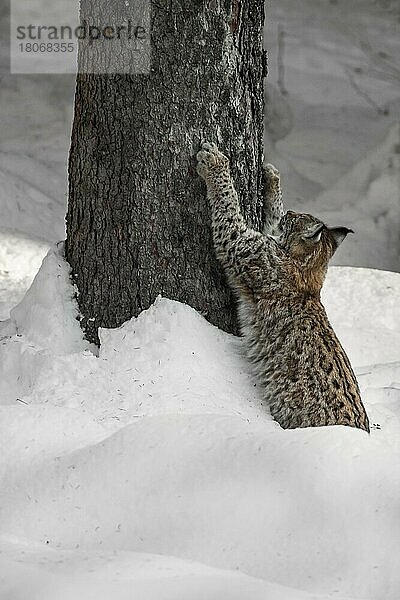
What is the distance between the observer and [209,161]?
3535mm

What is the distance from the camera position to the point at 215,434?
8.87 ft

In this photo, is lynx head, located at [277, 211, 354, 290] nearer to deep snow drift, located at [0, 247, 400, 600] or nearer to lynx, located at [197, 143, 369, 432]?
lynx, located at [197, 143, 369, 432]

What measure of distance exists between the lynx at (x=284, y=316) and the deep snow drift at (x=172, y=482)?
11cm

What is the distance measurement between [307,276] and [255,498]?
166 centimetres

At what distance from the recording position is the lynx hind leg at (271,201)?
161 inches

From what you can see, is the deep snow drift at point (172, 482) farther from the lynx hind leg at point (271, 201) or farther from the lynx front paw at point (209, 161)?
the lynx hind leg at point (271, 201)

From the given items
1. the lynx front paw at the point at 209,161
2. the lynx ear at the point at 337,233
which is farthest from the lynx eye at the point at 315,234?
the lynx front paw at the point at 209,161

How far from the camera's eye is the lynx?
3529mm

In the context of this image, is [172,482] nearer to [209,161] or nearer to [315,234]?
[209,161]

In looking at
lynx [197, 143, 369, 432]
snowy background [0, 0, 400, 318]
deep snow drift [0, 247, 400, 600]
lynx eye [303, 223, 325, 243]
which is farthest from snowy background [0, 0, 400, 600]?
snowy background [0, 0, 400, 318]

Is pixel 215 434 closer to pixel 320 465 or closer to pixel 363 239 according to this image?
pixel 320 465

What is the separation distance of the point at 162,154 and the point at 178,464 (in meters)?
1.36

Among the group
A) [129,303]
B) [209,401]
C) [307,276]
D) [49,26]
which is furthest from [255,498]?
[49,26]

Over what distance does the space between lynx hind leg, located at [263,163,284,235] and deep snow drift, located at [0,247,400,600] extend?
2.27ft
